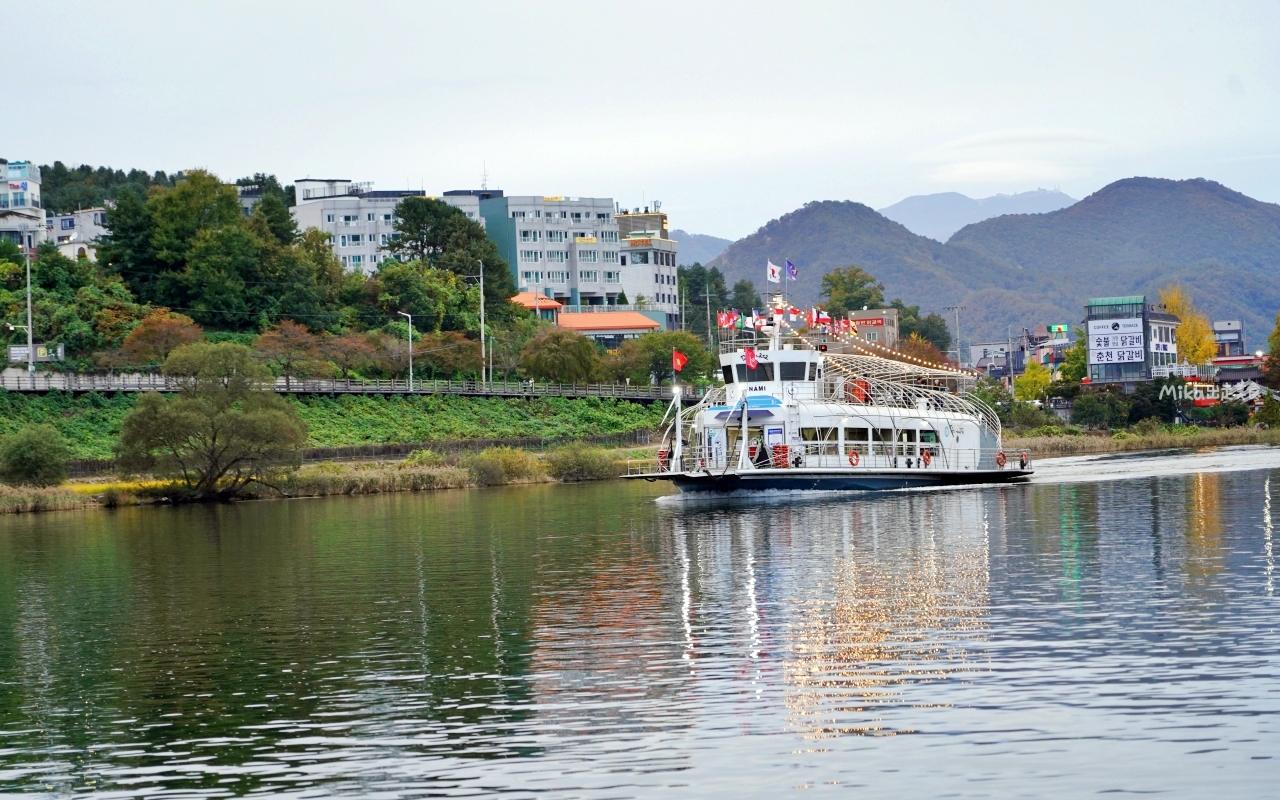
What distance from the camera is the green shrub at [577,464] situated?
9738cm

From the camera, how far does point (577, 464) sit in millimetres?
97562

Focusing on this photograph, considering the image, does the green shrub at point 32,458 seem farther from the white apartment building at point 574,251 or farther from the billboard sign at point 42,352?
the white apartment building at point 574,251

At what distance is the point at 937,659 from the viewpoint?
87.1 ft

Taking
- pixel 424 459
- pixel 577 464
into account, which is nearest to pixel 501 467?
pixel 577 464

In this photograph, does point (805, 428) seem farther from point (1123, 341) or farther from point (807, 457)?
point (1123, 341)

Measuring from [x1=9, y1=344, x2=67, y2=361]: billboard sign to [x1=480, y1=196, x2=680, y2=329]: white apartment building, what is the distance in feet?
247

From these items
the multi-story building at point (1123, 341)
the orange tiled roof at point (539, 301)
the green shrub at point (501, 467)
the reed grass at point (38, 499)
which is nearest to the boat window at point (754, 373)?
the green shrub at point (501, 467)

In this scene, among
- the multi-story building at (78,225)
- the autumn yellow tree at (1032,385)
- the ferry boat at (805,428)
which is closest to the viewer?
the ferry boat at (805,428)

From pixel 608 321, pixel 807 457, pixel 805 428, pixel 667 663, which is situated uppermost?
pixel 608 321

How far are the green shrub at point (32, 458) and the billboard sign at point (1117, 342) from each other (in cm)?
12340

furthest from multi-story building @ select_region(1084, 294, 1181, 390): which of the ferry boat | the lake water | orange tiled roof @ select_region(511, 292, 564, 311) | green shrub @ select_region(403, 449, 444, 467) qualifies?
the lake water

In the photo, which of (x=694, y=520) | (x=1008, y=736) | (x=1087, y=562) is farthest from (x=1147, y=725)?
(x=694, y=520)

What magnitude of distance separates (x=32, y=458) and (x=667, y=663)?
2584 inches

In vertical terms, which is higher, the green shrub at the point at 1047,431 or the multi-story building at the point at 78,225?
the multi-story building at the point at 78,225
